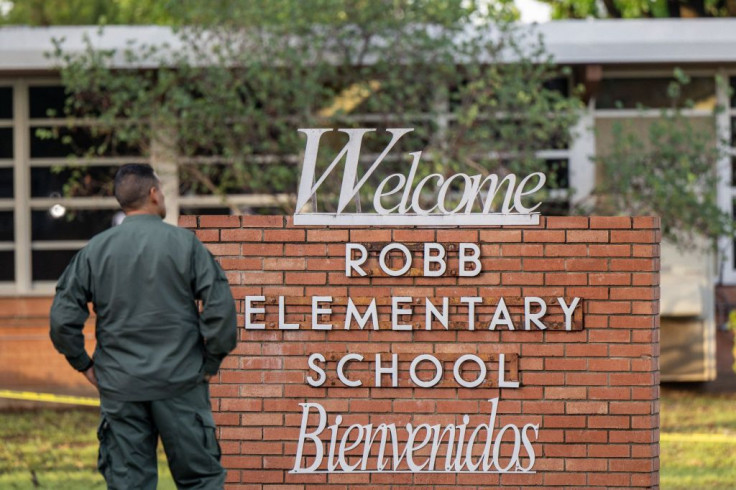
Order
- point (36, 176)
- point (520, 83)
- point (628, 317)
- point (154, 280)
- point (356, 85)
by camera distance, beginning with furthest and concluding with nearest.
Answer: point (36, 176) → point (356, 85) → point (520, 83) → point (628, 317) → point (154, 280)

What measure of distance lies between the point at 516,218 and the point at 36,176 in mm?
7953

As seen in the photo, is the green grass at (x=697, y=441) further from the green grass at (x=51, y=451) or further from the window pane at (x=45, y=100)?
the window pane at (x=45, y=100)

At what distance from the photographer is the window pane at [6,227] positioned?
42.7 ft

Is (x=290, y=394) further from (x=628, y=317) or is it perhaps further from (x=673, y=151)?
(x=673, y=151)

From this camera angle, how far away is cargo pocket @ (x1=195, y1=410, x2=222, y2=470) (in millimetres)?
5008

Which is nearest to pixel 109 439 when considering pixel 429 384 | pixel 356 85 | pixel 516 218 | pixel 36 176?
pixel 429 384

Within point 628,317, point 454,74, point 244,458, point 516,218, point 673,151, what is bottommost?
point 244,458

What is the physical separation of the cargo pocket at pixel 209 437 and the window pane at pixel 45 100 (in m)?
8.54

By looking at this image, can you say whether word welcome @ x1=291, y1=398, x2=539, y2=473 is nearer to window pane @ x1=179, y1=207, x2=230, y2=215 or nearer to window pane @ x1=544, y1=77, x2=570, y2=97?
window pane @ x1=179, y1=207, x2=230, y2=215

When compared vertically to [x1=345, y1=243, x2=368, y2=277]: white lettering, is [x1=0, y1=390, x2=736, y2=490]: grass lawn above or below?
below

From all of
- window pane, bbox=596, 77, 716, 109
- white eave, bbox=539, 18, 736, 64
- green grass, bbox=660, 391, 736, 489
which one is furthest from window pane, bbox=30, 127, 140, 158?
green grass, bbox=660, 391, 736, 489

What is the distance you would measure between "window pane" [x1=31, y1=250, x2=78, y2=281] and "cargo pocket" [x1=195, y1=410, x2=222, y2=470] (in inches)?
328

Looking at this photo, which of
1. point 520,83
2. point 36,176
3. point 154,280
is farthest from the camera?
point 36,176

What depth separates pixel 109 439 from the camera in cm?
500
